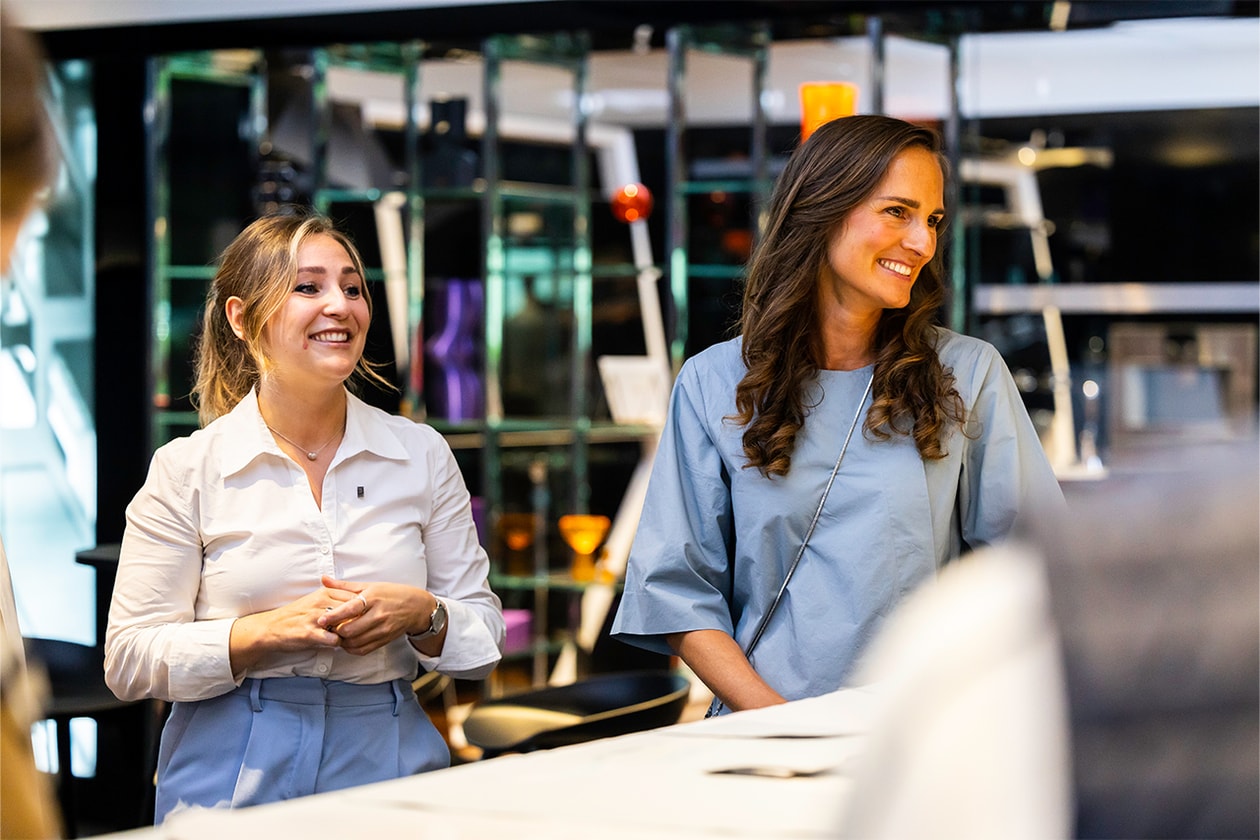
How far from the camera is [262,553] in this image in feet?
7.03

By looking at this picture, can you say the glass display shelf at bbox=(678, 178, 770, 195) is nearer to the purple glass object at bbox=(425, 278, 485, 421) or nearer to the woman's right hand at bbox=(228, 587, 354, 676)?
the purple glass object at bbox=(425, 278, 485, 421)

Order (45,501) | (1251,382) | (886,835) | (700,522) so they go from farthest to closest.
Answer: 1. (1251,382)
2. (45,501)
3. (700,522)
4. (886,835)

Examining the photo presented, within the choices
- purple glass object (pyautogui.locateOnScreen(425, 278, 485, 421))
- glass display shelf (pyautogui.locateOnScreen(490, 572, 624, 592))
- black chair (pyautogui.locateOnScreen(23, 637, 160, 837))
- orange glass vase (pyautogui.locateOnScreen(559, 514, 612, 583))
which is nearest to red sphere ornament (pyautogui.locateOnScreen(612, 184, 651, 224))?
purple glass object (pyautogui.locateOnScreen(425, 278, 485, 421))

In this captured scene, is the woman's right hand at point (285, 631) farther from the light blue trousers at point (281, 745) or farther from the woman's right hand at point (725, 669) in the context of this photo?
the woman's right hand at point (725, 669)

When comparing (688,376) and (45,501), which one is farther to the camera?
(45,501)

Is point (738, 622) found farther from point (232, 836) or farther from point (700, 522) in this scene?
point (232, 836)

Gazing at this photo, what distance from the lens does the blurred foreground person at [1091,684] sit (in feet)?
2.47

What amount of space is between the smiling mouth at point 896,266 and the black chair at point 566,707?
1198mm

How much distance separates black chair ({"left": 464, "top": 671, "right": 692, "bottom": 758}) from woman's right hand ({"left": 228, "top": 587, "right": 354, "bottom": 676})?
98 cm

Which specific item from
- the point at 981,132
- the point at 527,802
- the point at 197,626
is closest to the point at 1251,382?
the point at 981,132

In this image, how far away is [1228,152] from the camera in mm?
6121

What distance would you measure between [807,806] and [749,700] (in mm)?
943

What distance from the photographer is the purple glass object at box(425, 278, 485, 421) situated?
4984 millimetres

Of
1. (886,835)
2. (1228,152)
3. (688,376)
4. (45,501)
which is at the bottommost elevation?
(45,501)
